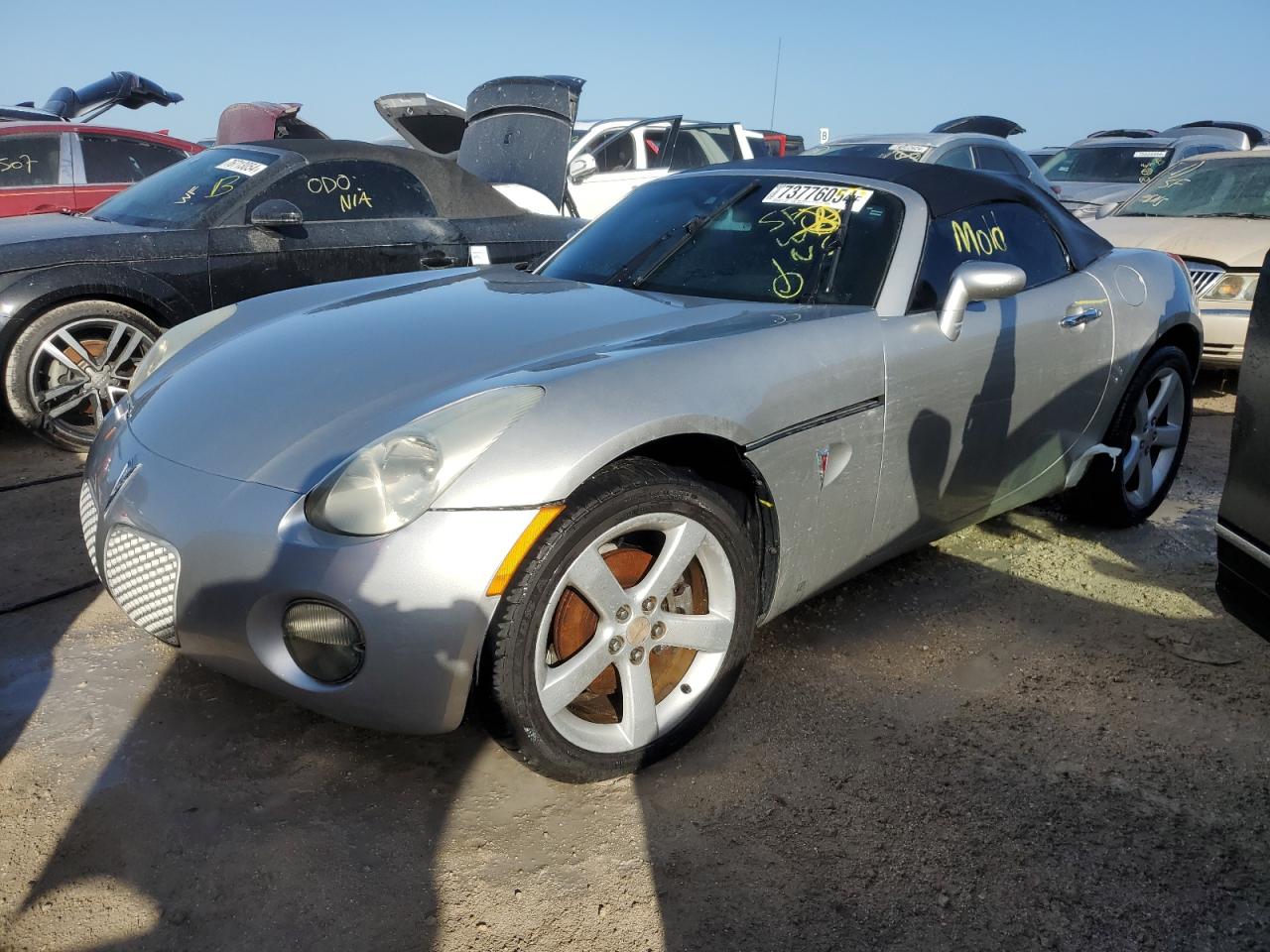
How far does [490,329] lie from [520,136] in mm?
4904

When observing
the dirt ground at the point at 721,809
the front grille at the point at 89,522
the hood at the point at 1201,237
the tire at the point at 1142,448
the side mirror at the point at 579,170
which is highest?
the side mirror at the point at 579,170

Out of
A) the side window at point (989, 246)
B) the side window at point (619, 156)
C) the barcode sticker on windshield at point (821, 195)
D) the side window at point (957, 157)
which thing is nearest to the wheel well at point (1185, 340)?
the side window at point (989, 246)

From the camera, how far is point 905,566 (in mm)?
3723

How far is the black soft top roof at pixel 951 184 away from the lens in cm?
329

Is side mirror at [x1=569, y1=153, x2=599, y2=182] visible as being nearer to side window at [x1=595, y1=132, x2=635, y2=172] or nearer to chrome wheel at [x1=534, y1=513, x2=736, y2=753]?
side window at [x1=595, y1=132, x2=635, y2=172]

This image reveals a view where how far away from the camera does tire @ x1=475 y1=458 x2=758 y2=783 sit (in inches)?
83.1

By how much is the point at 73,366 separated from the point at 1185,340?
4858mm

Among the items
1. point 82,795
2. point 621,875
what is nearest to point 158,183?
point 82,795

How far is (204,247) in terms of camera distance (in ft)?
16.5

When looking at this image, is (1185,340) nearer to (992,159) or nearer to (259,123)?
(992,159)

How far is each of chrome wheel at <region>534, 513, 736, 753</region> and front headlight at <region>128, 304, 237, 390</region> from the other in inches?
61.4

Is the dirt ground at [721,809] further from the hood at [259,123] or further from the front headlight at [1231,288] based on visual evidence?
the hood at [259,123]

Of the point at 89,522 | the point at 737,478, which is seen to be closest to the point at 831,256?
the point at 737,478

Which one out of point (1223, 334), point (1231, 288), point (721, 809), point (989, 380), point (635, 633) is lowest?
point (721, 809)
